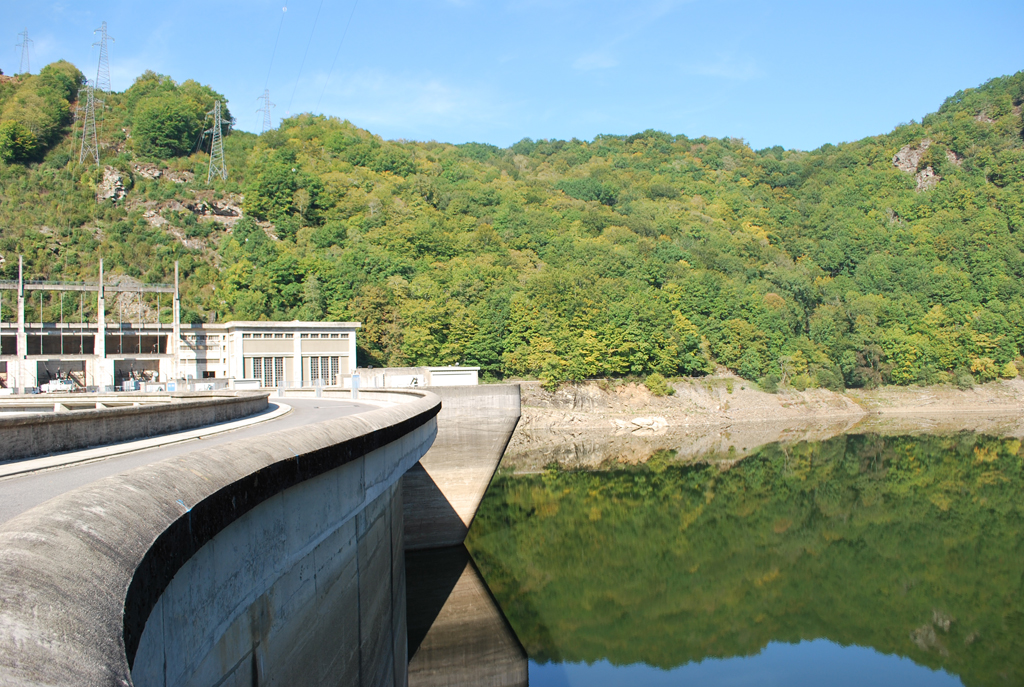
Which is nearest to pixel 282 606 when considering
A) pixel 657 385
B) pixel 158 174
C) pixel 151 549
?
pixel 151 549

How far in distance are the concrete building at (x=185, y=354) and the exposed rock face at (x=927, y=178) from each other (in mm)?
124181

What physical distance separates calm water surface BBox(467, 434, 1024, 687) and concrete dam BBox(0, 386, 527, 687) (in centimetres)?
987

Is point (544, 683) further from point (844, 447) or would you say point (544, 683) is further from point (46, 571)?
point (844, 447)

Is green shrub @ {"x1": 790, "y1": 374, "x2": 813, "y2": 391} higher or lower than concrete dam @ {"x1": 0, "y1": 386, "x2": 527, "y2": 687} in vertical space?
lower

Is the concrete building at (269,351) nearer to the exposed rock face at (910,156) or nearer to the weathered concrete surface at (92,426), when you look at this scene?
the weathered concrete surface at (92,426)

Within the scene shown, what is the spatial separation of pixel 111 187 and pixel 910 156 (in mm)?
147103

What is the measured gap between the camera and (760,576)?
2769 centimetres

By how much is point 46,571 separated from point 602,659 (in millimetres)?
20885

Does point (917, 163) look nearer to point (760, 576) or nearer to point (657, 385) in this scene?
point (657, 385)

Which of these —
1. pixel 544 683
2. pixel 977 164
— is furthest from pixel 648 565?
pixel 977 164

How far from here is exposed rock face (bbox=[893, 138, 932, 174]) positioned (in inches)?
5817

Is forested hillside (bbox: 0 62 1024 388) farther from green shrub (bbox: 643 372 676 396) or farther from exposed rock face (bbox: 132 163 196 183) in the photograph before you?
green shrub (bbox: 643 372 676 396)

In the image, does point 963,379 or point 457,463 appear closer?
point 457,463

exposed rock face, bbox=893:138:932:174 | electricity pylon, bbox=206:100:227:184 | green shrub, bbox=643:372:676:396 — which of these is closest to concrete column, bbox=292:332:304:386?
green shrub, bbox=643:372:676:396
